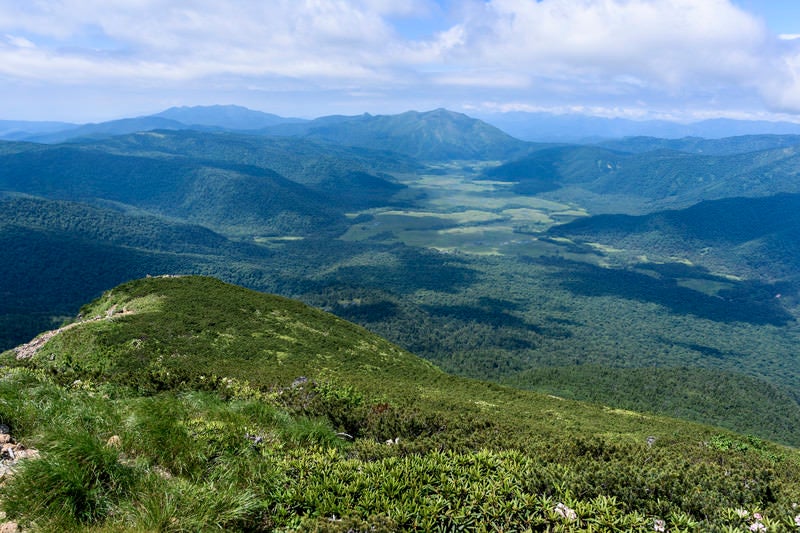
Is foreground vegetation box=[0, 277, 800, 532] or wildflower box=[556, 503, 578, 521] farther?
wildflower box=[556, 503, 578, 521]

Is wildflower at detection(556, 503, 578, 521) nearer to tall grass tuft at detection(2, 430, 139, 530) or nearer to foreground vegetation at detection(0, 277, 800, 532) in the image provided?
foreground vegetation at detection(0, 277, 800, 532)

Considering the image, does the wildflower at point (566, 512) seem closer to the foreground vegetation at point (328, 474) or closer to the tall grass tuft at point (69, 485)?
the foreground vegetation at point (328, 474)

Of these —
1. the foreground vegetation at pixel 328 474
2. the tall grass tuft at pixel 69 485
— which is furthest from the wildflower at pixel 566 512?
the tall grass tuft at pixel 69 485

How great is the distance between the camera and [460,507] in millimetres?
10812

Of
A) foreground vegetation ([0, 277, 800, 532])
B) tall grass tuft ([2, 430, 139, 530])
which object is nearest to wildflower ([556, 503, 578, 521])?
foreground vegetation ([0, 277, 800, 532])

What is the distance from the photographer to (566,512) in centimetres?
1062

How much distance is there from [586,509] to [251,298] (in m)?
68.9

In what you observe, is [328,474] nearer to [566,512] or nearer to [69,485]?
[69,485]

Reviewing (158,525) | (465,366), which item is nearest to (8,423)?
(158,525)

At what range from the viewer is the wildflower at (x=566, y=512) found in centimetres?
1037

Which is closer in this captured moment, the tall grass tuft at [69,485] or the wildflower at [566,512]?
the tall grass tuft at [69,485]

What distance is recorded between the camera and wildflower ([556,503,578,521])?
1037 cm

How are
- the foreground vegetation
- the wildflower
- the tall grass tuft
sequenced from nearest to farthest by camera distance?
the tall grass tuft
the foreground vegetation
the wildflower

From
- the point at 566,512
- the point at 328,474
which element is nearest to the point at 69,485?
the point at 328,474
